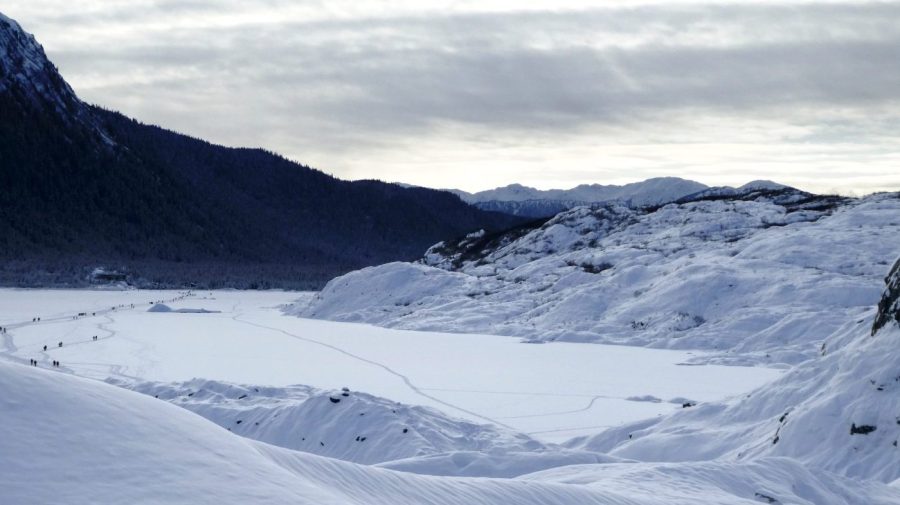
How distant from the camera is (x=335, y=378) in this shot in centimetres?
1973

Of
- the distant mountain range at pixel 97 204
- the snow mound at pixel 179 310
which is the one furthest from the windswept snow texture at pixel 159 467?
the distant mountain range at pixel 97 204

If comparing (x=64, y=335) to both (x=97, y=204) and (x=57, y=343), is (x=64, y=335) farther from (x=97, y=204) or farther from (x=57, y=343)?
(x=97, y=204)

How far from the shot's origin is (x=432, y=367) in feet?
71.9

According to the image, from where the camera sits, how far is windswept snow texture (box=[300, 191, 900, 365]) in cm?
2692

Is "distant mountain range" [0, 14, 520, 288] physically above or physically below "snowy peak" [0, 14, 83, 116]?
below

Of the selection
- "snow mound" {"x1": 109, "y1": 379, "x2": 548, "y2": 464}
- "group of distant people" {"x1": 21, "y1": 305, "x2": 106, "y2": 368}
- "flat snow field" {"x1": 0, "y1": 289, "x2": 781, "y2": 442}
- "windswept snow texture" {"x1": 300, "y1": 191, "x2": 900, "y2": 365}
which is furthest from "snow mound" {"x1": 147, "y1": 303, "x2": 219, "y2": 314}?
"snow mound" {"x1": 109, "y1": 379, "x2": 548, "y2": 464}

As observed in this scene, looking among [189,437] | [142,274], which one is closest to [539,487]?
[189,437]

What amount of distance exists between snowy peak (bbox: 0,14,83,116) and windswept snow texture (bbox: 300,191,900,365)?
15250 centimetres

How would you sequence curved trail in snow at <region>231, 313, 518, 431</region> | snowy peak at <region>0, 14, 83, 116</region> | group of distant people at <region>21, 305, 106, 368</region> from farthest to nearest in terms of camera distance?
snowy peak at <region>0, 14, 83, 116</region>
group of distant people at <region>21, 305, 106, 368</region>
curved trail in snow at <region>231, 313, 518, 431</region>

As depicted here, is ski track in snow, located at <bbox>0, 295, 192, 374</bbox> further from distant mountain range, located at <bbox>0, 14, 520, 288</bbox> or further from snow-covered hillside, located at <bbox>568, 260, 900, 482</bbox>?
distant mountain range, located at <bbox>0, 14, 520, 288</bbox>

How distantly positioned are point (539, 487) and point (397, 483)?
4.27ft

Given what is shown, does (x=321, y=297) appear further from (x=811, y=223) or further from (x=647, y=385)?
(x=647, y=385)

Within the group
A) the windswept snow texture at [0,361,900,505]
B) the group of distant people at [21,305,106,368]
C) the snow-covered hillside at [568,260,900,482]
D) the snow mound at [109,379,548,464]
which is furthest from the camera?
the group of distant people at [21,305,106,368]

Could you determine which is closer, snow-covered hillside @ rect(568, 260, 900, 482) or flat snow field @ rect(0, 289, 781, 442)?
snow-covered hillside @ rect(568, 260, 900, 482)
